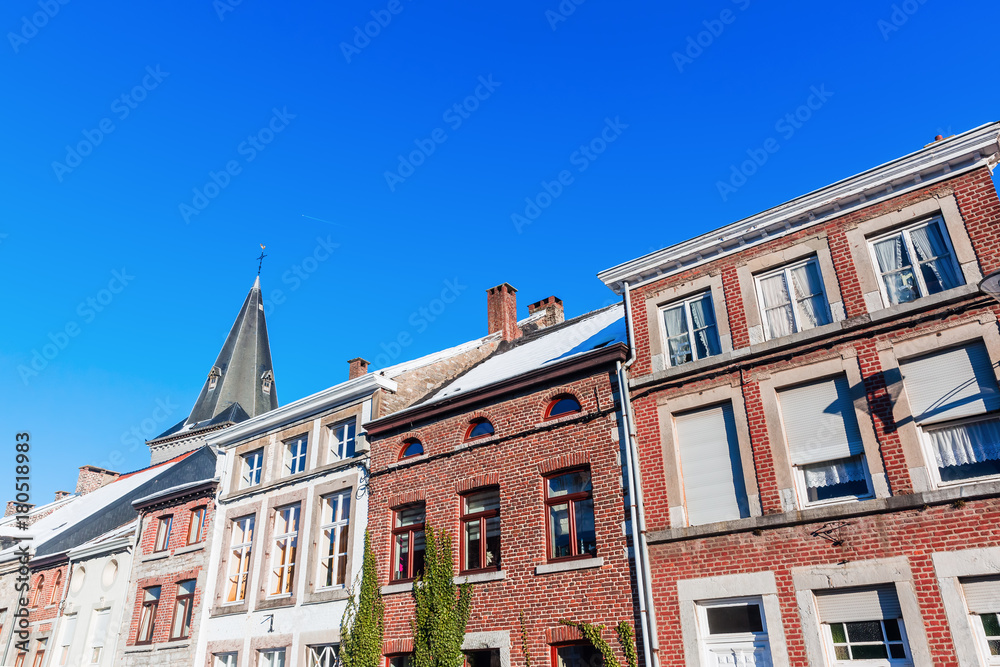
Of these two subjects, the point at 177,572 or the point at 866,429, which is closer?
the point at 866,429

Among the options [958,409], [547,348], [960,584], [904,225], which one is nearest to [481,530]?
[547,348]

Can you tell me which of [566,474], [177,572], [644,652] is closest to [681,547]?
[644,652]

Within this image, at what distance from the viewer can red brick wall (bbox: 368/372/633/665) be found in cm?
1436

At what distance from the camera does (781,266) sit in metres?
14.5

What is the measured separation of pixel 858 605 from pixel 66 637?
2651 centimetres

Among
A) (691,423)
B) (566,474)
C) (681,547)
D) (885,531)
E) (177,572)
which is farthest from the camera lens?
(177,572)

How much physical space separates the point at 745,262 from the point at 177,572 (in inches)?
770

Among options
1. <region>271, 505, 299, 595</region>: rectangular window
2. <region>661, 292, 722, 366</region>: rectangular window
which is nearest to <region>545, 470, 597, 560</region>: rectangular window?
<region>661, 292, 722, 366</region>: rectangular window

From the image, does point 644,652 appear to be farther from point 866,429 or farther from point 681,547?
Result: point 866,429

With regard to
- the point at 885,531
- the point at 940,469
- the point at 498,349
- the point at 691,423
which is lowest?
the point at 885,531

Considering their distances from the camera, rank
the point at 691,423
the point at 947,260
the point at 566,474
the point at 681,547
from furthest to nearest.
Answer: the point at 566,474 < the point at 691,423 < the point at 681,547 < the point at 947,260

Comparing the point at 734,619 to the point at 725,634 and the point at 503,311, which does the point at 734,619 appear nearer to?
the point at 725,634

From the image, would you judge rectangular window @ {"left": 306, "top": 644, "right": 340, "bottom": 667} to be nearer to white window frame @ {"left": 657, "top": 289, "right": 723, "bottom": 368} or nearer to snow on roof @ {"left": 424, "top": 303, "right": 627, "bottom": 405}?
snow on roof @ {"left": 424, "top": 303, "right": 627, "bottom": 405}

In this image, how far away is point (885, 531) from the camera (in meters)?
11.5
